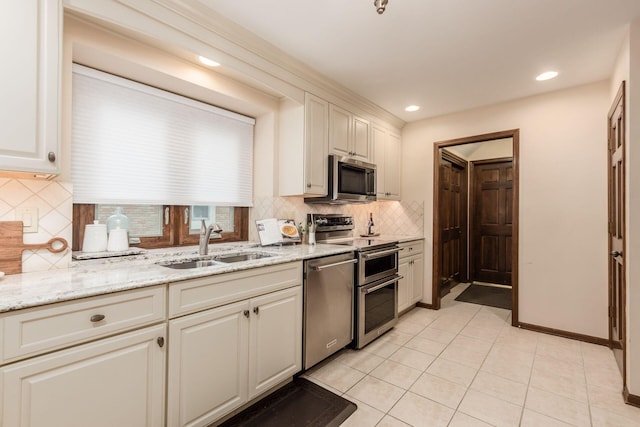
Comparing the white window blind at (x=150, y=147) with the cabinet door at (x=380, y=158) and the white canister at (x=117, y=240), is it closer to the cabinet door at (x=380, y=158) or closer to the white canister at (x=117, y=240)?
the white canister at (x=117, y=240)

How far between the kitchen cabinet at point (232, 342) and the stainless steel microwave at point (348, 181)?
1121mm

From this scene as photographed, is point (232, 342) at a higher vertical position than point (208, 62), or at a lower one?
lower

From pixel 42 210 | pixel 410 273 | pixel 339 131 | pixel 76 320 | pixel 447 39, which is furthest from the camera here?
pixel 410 273

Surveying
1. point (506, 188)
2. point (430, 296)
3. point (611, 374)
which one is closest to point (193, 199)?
point (430, 296)

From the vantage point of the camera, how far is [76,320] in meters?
1.20

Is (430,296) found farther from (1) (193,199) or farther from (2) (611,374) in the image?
(1) (193,199)

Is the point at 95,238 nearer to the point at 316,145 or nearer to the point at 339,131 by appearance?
the point at 316,145

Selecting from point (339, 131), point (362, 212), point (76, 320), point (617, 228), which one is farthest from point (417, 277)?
point (76, 320)

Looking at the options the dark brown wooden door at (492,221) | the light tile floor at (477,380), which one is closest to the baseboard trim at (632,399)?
the light tile floor at (477,380)

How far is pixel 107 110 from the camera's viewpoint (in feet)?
6.56

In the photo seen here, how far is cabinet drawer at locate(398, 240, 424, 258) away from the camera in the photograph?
3521 millimetres

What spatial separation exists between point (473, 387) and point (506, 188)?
3.99m

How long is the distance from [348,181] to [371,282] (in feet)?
3.49

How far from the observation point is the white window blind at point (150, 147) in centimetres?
193
